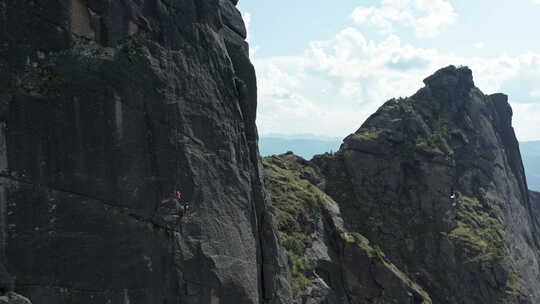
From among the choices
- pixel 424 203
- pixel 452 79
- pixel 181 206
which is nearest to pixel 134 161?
pixel 181 206

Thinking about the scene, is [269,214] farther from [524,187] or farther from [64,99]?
[524,187]

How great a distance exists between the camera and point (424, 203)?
75.1 meters

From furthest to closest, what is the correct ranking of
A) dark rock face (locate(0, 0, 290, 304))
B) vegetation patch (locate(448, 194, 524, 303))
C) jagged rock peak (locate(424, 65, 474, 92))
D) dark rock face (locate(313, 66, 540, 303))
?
jagged rock peak (locate(424, 65, 474, 92)), dark rock face (locate(313, 66, 540, 303)), vegetation patch (locate(448, 194, 524, 303)), dark rock face (locate(0, 0, 290, 304))

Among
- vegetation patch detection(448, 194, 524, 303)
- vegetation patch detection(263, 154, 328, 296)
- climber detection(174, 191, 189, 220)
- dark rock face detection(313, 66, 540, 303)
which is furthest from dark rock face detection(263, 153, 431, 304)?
climber detection(174, 191, 189, 220)

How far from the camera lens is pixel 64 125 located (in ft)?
71.4

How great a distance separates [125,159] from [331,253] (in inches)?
1422

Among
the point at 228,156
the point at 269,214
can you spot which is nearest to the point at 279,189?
the point at 269,214

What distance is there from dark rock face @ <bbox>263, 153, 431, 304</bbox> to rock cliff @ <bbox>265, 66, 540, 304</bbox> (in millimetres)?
157

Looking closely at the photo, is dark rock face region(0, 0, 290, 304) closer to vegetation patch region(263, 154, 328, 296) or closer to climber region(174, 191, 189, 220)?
climber region(174, 191, 189, 220)

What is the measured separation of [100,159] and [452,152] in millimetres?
67600

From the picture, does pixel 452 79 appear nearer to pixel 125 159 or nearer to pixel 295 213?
pixel 295 213

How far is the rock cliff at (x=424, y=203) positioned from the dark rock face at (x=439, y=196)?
15 centimetres

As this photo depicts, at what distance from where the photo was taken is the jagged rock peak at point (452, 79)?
303 feet

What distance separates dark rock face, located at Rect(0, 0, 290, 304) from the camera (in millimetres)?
20734
